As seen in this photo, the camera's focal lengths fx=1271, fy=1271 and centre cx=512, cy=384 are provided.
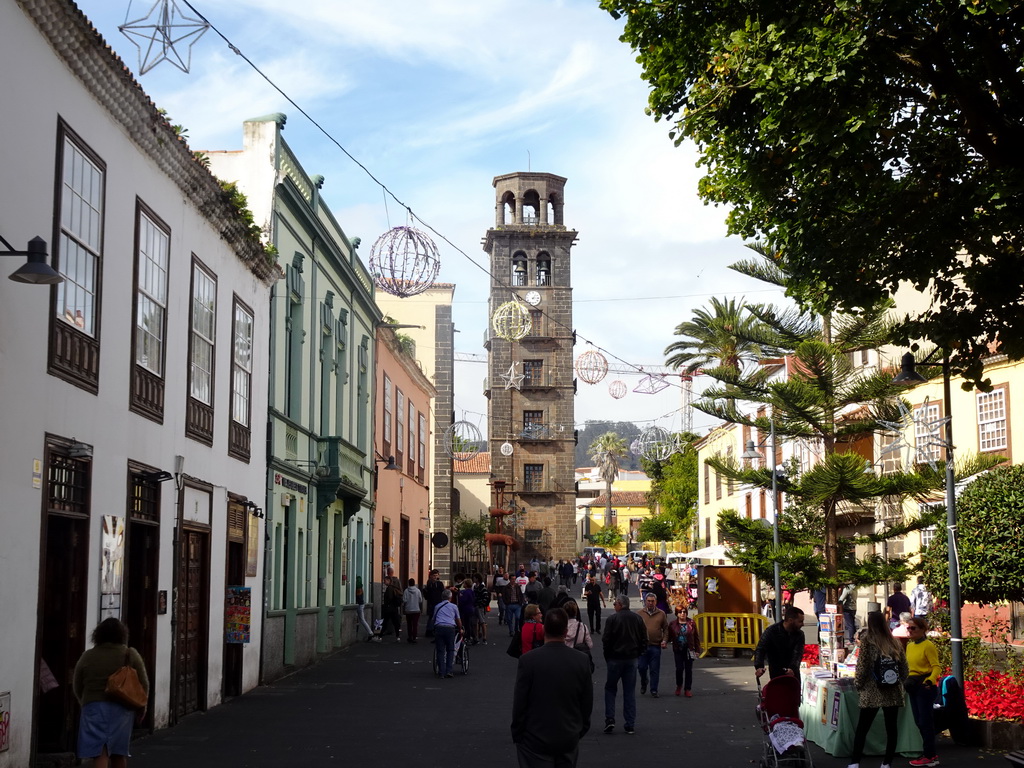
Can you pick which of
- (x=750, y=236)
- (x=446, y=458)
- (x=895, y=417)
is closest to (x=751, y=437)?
(x=446, y=458)

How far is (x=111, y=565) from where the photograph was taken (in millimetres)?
13227

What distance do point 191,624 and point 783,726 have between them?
8.40 m

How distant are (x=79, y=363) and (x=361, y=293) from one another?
60.1 ft

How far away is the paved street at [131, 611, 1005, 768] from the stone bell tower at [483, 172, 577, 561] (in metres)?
55.5

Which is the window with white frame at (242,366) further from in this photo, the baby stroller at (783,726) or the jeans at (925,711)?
the jeans at (925,711)

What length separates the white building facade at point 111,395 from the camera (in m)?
10.9

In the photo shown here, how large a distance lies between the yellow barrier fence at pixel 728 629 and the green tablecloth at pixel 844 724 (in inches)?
505

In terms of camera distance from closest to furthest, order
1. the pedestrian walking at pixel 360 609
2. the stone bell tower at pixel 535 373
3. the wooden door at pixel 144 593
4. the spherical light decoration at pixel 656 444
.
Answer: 1. the wooden door at pixel 144 593
2. the pedestrian walking at pixel 360 609
3. the spherical light decoration at pixel 656 444
4. the stone bell tower at pixel 535 373

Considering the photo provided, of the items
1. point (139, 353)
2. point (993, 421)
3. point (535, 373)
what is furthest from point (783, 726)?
point (535, 373)

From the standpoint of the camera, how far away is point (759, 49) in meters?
10.7

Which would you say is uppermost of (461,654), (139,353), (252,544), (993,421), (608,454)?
(608,454)

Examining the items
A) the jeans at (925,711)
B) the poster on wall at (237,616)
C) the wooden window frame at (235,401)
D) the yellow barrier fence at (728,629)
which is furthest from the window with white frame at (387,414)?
the jeans at (925,711)

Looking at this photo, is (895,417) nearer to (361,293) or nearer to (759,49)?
(361,293)

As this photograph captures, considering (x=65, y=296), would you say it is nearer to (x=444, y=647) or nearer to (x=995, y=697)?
(x=995, y=697)
